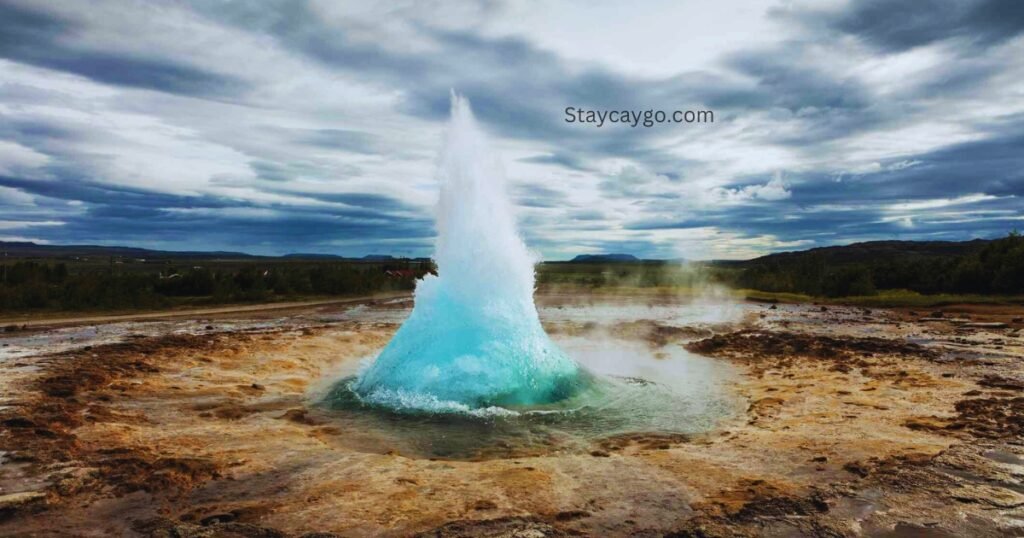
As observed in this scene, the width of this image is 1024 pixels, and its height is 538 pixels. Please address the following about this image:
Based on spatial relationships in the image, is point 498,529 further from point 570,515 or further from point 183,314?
point 183,314

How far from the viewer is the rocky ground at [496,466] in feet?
13.3

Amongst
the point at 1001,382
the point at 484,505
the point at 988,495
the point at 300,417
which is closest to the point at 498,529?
the point at 484,505

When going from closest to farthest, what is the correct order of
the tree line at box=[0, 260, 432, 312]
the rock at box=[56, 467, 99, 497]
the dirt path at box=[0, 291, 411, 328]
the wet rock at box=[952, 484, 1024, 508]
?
the wet rock at box=[952, 484, 1024, 508], the rock at box=[56, 467, 99, 497], the dirt path at box=[0, 291, 411, 328], the tree line at box=[0, 260, 432, 312]

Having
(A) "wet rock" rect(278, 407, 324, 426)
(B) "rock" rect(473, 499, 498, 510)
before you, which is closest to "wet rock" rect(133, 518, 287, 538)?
(B) "rock" rect(473, 499, 498, 510)

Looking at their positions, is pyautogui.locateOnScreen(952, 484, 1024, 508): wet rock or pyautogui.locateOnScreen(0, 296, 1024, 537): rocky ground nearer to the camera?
pyautogui.locateOnScreen(0, 296, 1024, 537): rocky ground

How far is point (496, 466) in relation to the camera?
5.29 meters

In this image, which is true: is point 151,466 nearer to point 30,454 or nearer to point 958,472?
point 30,454

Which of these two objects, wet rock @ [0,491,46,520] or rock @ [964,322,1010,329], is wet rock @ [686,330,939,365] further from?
wet rock @ [0,491,46,520]

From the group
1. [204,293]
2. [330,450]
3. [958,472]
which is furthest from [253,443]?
[204,293]

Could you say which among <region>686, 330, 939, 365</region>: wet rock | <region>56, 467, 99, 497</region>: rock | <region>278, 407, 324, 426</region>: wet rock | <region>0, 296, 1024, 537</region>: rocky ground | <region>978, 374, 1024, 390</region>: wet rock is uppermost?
<region>56, 467, 99, 497</region>: rock

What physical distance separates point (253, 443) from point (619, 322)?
14.7 m

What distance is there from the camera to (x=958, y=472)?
16.3 feet

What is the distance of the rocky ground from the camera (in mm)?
4059

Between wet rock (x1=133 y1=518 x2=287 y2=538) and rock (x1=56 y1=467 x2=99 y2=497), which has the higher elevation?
rock (x1=56 y1=467 x2=99 y2=497)
